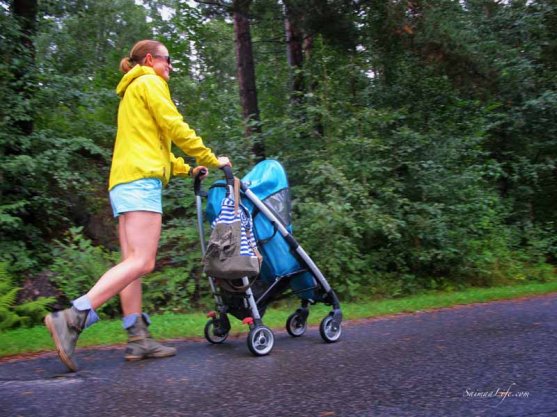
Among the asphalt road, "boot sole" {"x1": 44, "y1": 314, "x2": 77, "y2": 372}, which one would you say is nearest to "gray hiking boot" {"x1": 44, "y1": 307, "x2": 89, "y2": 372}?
"boot sole" {"x1": 44, "y1": 314, "x2": 77, "y2": 372}

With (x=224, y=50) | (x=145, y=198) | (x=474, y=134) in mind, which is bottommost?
(x=145, y=198)

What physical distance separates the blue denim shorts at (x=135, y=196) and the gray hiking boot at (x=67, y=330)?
748mm

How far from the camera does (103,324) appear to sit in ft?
18.9

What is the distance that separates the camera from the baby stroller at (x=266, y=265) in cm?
420

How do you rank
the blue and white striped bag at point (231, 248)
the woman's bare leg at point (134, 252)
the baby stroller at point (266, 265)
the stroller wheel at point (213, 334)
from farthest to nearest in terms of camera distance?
the stroller wheel at point (213, 334) < the baby stroller at point (266, 265) < the blue and white striped bag at point (231, 248) < the woman's bare leg at point (134, 252)

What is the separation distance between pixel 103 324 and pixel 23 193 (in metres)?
2.92

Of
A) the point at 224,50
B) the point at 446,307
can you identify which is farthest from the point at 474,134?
the point at 224,50

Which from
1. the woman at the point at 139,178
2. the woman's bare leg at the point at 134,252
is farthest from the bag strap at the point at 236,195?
the woman's bare leg at the point at 134,252

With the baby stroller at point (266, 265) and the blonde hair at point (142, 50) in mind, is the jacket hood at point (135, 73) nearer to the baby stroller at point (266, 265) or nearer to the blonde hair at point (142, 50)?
the blonde hair at point (142, 50)

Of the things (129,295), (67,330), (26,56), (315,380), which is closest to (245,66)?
(26,56)

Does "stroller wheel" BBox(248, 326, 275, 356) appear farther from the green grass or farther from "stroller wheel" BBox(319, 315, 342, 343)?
the green grass

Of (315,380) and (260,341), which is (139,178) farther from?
(315,380)

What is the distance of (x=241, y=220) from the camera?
4.06 meters

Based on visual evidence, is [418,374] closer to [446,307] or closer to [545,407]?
[545,407]
